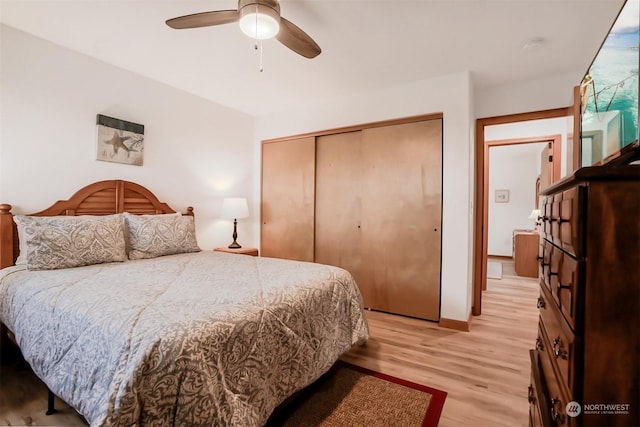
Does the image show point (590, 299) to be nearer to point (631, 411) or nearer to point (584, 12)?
point (631, 411)

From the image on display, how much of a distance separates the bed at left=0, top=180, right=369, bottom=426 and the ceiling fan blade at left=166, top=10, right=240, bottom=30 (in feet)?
5.08

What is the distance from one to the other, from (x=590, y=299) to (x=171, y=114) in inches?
145

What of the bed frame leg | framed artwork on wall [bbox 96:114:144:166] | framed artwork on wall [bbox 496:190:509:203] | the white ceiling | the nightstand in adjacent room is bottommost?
the bed frame leg

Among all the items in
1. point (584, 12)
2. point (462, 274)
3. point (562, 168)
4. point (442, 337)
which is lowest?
point (442, 337)

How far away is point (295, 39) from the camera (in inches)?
74.5

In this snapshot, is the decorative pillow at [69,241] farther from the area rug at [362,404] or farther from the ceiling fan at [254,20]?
the area rug at [362,404]

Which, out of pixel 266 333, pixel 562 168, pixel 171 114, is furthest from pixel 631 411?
pixel 562 168

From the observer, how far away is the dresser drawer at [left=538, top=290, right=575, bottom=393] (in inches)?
28.0

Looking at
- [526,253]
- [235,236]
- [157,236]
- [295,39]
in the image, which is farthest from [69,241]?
[526,253]

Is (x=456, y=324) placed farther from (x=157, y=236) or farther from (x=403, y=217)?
(x=157, y=236)

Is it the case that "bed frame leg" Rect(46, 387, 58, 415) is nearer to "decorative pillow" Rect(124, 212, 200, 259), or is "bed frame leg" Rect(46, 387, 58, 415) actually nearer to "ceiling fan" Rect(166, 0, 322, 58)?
"decorative pillow" Rect(124, 212, 200, 259)

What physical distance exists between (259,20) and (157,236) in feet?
6.33

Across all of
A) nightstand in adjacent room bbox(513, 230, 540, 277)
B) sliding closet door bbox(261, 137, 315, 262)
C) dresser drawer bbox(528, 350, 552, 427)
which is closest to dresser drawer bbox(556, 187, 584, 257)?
dresser drawer bbox(528, 350, 552, 427)

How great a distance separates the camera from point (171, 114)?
327cm
